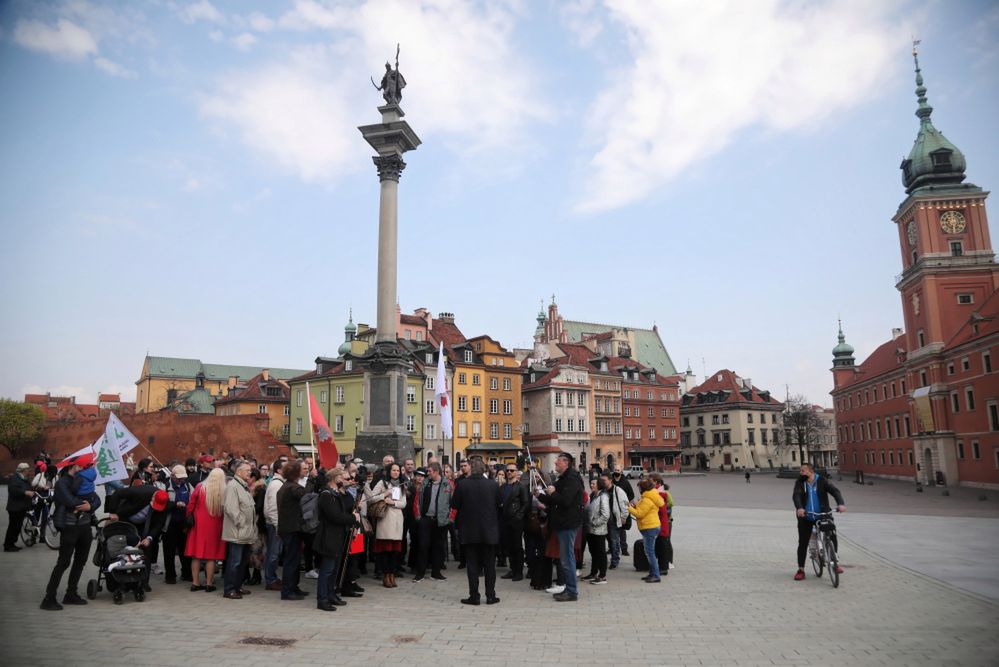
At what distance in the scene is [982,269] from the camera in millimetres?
55219

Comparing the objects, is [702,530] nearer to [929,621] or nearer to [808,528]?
[808,528]

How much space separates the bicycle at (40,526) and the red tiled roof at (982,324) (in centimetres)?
5268

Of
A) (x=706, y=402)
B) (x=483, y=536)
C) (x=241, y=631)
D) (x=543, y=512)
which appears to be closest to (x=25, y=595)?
(x=241, y=631)

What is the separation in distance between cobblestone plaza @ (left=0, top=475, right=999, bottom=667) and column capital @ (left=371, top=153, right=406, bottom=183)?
1590 cm

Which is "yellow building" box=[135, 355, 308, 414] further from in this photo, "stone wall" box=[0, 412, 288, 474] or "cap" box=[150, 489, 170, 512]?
"cap" box=[150, 489, 170, 512]

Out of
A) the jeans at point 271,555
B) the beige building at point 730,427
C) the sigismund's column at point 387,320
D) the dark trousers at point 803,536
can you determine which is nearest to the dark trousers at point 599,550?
the dark trousers at point 803,536

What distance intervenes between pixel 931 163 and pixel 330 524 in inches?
2626

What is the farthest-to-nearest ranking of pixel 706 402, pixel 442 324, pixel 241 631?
1. pixel 706 402
2. pixel 442 324
3. pixel 241 631

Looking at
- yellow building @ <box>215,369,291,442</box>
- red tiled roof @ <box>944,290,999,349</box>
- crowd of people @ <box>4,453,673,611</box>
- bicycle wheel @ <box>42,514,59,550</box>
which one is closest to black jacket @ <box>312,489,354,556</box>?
crowd of people @ <box>4,453,673,611</box>

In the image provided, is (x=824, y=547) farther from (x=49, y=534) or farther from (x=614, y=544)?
(x=49, y=534)

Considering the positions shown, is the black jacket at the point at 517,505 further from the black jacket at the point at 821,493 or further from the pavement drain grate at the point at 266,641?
the pavement drain grate at the point at 266,641

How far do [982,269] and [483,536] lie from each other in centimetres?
6136

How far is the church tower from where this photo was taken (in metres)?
55.1

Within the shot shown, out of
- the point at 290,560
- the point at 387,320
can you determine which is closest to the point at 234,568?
the point at 290,560
